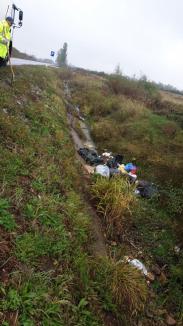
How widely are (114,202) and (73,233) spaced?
7.34 ft

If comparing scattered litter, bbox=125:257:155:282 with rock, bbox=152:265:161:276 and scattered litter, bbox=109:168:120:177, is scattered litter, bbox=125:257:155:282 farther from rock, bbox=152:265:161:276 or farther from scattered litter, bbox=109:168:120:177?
scattered litter, bbox=109:168:120:177

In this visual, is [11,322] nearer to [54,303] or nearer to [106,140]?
[54,303]

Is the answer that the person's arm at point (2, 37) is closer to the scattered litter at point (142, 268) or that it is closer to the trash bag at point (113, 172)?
the trash bag at point (113, 172)

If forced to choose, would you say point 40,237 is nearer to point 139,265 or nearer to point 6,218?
point 6,218

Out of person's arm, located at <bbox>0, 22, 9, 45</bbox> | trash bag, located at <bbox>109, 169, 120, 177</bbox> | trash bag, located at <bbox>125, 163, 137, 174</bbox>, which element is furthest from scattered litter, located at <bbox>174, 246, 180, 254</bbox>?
person's arm, located at <bbox>0, 22, 9, 45</bbox>

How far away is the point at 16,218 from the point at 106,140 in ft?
31.6

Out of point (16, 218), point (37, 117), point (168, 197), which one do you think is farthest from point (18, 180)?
point (168, 197)

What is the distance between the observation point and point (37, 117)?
10367 mm

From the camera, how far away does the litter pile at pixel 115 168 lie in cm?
1024

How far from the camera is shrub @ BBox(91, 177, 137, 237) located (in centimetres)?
806

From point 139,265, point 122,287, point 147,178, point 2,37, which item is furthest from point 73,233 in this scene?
point 2,37

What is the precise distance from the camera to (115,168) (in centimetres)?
1131

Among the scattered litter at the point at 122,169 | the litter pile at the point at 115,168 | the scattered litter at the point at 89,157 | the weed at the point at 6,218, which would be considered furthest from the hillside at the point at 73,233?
the scattered litter at the point at 89,157

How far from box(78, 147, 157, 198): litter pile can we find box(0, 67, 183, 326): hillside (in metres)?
0.39
